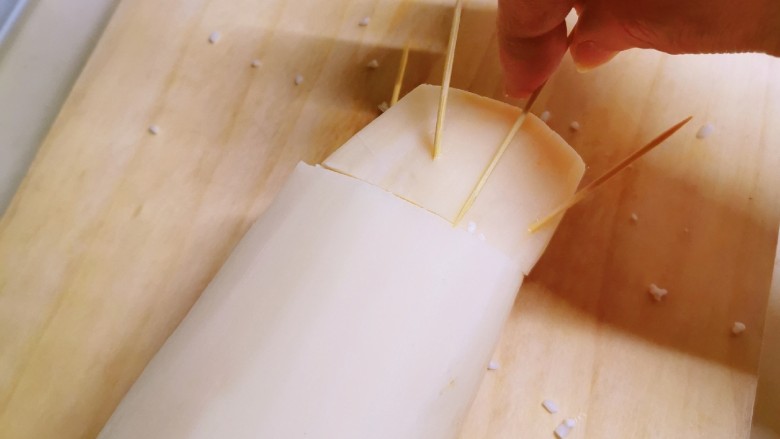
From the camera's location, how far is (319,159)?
971 mm

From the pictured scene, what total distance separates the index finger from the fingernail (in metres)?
0.04

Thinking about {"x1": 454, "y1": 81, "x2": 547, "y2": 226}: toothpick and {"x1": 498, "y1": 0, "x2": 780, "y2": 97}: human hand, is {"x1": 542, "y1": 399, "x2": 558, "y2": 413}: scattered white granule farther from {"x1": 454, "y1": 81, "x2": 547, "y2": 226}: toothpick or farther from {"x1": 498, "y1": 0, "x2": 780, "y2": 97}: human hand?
{"x1": 498, "y1": 0, "x2": 780, "y2": 97}: human hand

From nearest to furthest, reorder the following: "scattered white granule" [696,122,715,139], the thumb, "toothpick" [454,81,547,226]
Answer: "toothpick" [454,81,547,226] → the thumb → "scattered white granule" [696,122,715,139]

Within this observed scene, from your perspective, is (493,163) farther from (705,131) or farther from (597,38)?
(705,131)

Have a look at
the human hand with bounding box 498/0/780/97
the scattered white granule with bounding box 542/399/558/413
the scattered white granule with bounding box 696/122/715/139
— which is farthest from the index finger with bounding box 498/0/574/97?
the scattered white granule with bounding box 542/399/558/413

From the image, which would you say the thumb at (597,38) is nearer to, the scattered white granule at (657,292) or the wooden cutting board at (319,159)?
the wooden cutting board at (319,159)

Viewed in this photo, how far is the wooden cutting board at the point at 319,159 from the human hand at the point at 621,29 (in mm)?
147

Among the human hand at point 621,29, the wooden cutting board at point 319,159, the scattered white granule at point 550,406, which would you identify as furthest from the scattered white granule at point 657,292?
the human hand at point 621,29

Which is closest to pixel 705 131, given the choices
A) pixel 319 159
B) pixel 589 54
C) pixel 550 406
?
pixel 589 54

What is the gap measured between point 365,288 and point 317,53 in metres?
0.49

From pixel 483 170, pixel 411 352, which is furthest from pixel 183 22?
pixel 411 352

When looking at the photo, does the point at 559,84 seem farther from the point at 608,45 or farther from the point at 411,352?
the point at 411,352

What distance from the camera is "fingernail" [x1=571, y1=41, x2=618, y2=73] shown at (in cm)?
90

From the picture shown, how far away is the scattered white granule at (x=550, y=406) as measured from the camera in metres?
0.86
